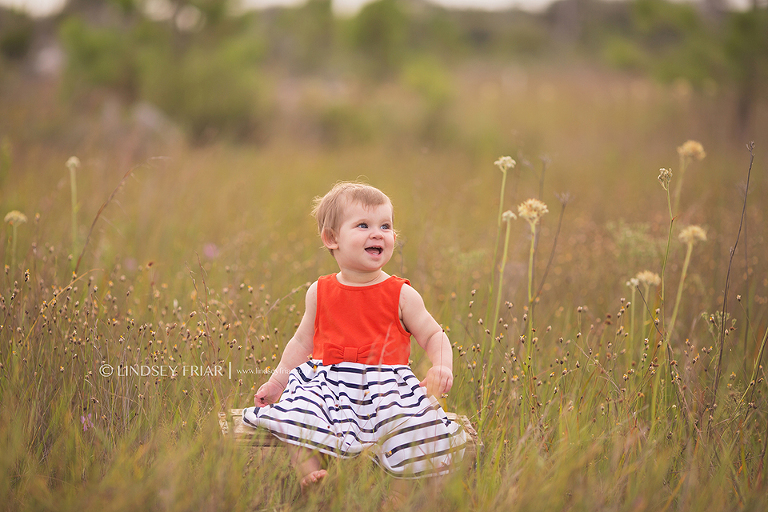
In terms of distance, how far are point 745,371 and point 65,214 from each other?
428cm

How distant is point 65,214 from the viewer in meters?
4.09

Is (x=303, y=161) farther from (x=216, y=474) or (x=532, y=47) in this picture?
(x=532, y=47)

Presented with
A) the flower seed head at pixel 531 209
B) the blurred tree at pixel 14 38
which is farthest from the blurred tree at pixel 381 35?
the flower seed head at pixel 531 209

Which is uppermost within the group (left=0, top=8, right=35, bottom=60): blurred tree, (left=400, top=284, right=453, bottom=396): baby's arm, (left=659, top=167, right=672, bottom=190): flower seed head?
(left=0, top=8, right=35, bottom=60): blurred tree

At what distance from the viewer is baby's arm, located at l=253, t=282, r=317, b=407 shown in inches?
76.9

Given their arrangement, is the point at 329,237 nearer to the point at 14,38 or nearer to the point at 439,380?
the point at 439,380

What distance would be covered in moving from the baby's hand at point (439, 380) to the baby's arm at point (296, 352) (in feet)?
1.55

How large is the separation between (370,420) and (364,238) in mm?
584

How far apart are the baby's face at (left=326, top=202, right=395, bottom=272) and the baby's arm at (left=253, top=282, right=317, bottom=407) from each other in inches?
7.8

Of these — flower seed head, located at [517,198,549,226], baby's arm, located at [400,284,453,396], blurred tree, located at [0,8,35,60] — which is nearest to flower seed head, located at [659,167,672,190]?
flower seed head, located at [517,198,549,226]

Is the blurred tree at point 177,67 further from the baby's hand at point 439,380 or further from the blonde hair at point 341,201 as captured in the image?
the baby's hand at point 439,380

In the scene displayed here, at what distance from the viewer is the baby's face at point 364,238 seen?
1867 mm

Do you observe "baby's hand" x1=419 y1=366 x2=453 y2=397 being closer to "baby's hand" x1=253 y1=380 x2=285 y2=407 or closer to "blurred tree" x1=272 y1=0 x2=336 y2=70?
"baby's hand" x1=253 y1=380 x2=285 y2=407

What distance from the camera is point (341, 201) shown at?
6.30 ft
